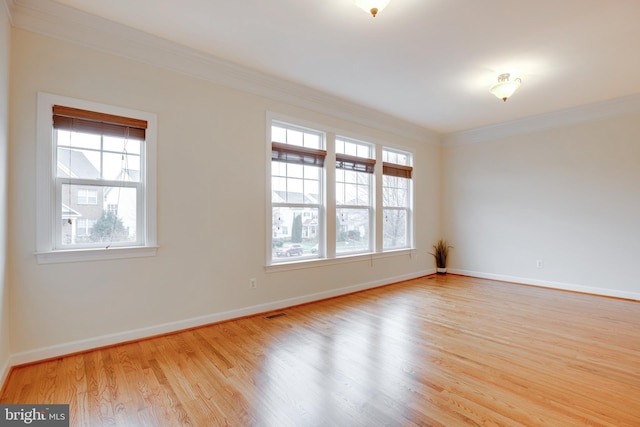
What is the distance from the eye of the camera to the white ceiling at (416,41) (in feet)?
7.82

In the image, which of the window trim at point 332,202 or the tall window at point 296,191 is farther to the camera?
the tall window at point 296,191

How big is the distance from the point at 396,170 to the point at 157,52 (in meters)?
3.94

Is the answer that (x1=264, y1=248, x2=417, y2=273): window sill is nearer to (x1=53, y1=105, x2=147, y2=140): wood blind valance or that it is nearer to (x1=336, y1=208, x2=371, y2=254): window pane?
(x1=336, y1=208, x2=371, y2=254): window pane

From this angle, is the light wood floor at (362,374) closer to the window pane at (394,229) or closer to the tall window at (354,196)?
the tall window at (354,196)

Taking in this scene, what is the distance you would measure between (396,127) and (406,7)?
2.98 m

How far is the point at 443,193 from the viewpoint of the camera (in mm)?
6316

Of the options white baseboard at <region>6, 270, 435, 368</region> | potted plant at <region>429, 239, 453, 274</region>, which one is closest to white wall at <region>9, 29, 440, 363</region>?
white baseboard at <region>6, 270, 435, 368</region>

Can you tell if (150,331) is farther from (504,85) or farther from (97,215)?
(504,85)

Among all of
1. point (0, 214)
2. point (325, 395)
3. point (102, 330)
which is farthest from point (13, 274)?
point (325, 395)

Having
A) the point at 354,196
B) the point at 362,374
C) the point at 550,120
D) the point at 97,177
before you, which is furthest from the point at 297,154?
the point at 550,120

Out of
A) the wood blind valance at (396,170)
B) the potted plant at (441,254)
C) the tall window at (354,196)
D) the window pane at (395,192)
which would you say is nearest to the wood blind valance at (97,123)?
the tall window at (354,196)

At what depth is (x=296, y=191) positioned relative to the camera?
13.1 ft

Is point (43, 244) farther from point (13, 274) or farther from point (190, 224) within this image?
point (190, 224)

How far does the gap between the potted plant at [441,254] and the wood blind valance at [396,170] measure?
171 cm
